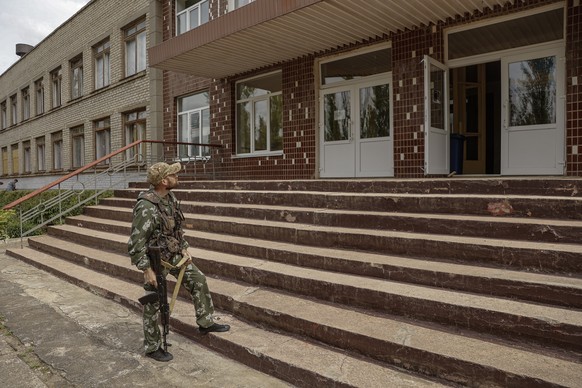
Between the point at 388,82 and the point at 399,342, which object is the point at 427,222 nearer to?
the point at 399,342

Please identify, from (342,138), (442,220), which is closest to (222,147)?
(342,138)

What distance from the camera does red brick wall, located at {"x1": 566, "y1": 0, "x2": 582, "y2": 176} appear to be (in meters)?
6.62

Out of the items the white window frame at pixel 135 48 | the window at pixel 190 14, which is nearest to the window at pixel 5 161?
the white window frame at pixel 135 48

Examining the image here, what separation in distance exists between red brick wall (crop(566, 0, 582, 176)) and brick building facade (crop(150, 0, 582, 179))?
16 millimetres

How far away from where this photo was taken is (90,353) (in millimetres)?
4094

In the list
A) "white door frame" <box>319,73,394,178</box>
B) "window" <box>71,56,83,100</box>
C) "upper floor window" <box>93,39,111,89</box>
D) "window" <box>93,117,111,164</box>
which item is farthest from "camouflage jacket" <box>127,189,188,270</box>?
"window" <box>71,56,83,100</box>

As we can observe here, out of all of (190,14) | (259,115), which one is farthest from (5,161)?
(259,115)

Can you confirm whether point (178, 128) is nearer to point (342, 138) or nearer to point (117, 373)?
point (342, 138)

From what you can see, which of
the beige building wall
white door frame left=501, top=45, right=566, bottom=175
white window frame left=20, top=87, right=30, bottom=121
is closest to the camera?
white door frame left=501, top=45, right=566, bottom=175

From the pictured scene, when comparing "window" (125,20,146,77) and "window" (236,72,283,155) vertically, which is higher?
"window" (125,20,146,77)

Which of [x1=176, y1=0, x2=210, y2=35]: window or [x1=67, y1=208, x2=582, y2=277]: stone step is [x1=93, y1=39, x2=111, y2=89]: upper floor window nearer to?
[x1=176, y1=0, x2=210, y2=35]: window

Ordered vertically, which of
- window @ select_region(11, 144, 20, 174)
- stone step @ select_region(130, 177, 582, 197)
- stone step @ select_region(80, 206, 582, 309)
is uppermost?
window @ select_region(11, 144, 20, 174)

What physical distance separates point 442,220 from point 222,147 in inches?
355

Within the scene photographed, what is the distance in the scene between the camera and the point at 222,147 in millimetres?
12789
